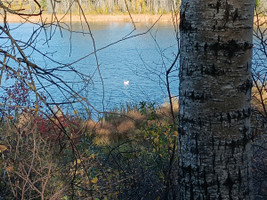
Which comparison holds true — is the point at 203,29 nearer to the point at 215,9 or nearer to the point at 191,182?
the point at 215,9

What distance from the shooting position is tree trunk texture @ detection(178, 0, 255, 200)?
0.99 meters

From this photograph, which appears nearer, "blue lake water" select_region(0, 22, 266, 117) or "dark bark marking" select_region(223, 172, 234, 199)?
"dark bark marking" select_region(223, 172, 234, 199)

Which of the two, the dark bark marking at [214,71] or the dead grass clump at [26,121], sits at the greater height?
the dark bark marking at [214,71]

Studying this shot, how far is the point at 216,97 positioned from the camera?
1015 mm

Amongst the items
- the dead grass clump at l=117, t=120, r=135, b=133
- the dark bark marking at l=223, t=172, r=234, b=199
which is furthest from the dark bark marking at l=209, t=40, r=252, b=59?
the dead grass clump at l=117, t=120, r=135, b=133

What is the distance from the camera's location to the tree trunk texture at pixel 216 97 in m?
0.99

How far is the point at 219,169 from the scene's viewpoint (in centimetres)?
106

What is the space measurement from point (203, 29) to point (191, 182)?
0.48 meters

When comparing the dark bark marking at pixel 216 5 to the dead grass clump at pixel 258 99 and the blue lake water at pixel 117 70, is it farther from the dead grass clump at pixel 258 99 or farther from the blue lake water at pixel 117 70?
the blue lake water at pixel 117 70

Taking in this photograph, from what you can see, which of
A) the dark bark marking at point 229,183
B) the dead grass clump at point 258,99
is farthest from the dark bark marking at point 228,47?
the dead grass clump at point 258,99

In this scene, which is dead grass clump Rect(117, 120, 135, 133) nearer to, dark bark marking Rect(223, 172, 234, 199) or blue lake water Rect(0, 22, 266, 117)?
blue lake water Rect(0, 22, 266, 117)

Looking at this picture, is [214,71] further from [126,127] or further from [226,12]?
[126,127]

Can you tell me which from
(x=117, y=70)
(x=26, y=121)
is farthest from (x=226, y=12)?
(x=117, y=70)

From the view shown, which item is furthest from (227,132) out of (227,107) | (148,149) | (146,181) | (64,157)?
(64,157)
